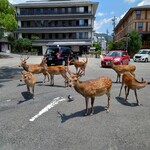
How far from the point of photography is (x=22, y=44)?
5294 centimetres

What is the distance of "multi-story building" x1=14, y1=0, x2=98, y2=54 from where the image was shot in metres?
55.0

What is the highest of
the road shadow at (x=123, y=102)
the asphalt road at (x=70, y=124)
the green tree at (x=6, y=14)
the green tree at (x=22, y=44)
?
the green tree at (x=6, y=14)

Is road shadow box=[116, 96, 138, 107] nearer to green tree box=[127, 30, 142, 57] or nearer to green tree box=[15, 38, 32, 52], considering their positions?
green tree box=[127, 30, 142, 57]

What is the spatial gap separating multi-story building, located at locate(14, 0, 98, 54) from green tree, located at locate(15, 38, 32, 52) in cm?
234

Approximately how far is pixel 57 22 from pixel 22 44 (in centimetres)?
1088

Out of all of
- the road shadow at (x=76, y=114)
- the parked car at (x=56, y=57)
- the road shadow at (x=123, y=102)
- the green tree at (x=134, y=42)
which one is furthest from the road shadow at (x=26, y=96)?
the green tree at (x=134, y=42)

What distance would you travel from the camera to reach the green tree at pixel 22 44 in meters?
52.9

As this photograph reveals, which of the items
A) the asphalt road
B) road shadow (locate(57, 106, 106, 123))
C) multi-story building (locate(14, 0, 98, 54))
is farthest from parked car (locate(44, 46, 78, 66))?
multi-story building (locate(14, 0, 98, 54))

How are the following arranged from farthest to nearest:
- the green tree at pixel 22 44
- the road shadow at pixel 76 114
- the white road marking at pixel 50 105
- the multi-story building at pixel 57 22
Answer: the multi-story building at pixel 57 22 < the green tree at pixel 22 44 < the white road marking at pixel 50 105 < the road shadow at pixel 76 114

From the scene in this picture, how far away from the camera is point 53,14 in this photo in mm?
56281

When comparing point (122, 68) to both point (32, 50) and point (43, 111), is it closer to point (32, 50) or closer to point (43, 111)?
point (43, 111)

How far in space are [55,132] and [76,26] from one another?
170 ft

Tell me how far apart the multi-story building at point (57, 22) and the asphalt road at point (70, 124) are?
1812 inches

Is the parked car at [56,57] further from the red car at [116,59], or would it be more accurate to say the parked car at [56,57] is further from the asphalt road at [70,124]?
the asphalt road at [70,124]
